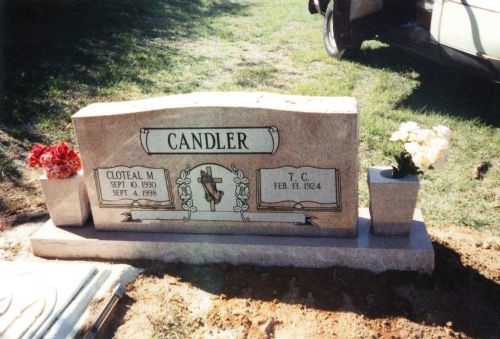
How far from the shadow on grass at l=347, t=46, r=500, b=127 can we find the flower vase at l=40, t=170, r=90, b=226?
4.05 m

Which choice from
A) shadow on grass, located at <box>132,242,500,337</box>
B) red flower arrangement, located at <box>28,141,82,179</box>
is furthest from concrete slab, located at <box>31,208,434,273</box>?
red flower arrangement, located at <box>28,141,82,179</box>

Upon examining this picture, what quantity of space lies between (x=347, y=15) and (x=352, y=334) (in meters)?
4.79

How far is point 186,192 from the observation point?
11.3 feet

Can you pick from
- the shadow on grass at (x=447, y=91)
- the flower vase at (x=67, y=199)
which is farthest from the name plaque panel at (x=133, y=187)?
the shadow on grass at (x=447, y=91)

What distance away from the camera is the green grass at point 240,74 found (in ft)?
15.7

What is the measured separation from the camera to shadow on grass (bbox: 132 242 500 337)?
2.97m

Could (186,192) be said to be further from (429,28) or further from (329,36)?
(329,36)

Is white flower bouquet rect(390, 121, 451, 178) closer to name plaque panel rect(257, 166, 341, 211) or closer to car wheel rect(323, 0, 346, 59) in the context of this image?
name plaque panel rect(257, 166, 341, 211)

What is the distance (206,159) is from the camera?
3.30 metres

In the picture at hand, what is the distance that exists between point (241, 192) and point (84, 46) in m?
6.35

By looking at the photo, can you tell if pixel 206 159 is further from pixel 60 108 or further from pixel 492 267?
pixel 60 108

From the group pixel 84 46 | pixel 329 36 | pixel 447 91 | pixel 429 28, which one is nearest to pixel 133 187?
pixel 447 91

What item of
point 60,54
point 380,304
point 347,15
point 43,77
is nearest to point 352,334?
point 380,304

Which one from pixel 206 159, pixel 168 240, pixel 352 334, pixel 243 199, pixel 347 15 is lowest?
pixel 352 334
